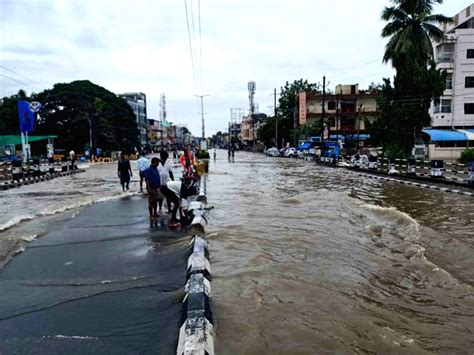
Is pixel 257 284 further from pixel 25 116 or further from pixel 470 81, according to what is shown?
pixel 470 81

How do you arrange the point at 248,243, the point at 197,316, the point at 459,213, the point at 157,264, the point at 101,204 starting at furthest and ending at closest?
1. the point at 101,204
2. the point at 459,213
3. the point at 248,243
4. the point at 157,264
5. the point at 197,316

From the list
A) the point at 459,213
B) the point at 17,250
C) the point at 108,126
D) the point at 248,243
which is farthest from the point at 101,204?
the point at 108,126

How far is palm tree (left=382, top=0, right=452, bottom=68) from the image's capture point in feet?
104

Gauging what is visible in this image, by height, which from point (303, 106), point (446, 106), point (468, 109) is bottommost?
point (468, 109)

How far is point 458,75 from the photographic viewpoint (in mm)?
42125

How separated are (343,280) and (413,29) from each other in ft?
104

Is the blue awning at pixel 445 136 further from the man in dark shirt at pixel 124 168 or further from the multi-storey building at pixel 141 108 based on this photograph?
the multi-storey building at pixel 141 108

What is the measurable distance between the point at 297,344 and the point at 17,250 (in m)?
6.03

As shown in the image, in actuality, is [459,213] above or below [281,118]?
below

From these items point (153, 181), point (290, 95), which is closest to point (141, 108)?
point (290, 95)

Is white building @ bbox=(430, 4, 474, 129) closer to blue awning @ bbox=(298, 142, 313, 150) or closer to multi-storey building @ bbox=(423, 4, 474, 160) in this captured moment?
multi-storey building @ bbox=(423, 4, 474, 160)

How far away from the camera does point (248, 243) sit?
8430 millimetres

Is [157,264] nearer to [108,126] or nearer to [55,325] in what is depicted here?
[55,325]

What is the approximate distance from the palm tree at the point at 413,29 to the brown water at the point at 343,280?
23.2m
